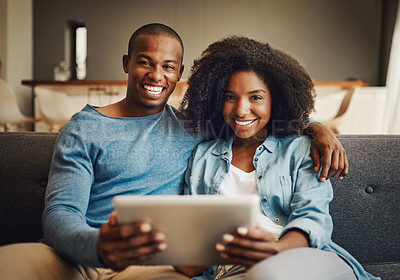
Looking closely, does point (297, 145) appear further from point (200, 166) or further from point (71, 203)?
point (71, 203)

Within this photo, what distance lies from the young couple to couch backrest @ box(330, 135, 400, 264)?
274 mm

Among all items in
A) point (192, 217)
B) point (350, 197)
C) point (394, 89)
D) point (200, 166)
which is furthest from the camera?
point (394, 89)

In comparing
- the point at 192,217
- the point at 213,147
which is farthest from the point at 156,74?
the point at 192,217

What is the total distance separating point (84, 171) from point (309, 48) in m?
6.22

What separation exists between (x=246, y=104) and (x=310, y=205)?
0.37 metres

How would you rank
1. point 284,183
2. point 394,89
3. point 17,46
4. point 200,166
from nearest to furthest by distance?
point 284,183 → point 200,166 → point 394,89 → point 17,46

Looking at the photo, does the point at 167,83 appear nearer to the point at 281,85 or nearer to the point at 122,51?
the point at 281,85

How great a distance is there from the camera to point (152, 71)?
1.33 m

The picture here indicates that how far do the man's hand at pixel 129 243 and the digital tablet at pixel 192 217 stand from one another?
0.06ft

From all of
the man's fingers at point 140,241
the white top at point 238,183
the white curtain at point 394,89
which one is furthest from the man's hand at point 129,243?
the white curtain at point 394,89

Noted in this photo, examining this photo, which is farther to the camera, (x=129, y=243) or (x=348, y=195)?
(x=348, y=195)

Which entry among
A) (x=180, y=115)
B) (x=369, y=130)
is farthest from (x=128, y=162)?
(x=369, y=130)

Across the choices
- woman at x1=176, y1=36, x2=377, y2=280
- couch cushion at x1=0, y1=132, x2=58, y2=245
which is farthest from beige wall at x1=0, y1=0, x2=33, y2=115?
woman at x1=176, y1=36, x2=377, y2=280

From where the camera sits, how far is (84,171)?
1137mm
